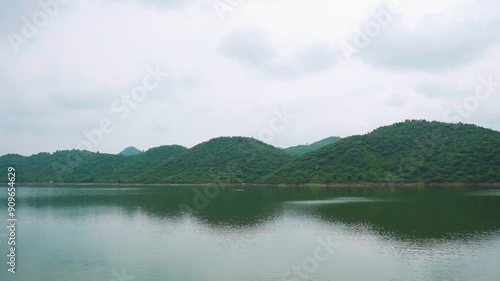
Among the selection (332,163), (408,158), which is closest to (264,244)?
(332,163)

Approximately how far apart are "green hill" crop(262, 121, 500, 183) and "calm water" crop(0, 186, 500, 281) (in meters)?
43.3

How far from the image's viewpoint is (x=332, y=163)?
Result: 353ft

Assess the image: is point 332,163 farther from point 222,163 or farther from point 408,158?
point 222,163

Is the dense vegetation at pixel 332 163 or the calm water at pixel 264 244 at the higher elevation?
the dense vegetation at pixel 332 163

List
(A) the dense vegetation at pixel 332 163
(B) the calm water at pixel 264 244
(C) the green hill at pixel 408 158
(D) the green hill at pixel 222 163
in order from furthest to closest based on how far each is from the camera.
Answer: (D) the green hill at pixel 222 163 → (A) the dense vegetation at pixel 332 163 → (C) the green hill at pixel 408 158 → (B) the calm water at pixel 264 244

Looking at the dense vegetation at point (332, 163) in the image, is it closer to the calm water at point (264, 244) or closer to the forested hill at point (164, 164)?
the forested hill at point (164, 164)

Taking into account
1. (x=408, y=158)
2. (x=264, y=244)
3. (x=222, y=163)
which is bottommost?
(x=264, y=244)

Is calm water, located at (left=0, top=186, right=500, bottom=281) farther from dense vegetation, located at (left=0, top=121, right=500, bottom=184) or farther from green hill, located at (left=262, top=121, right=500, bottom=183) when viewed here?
dense vegetation, located at (left=0, top=121, right=500, bottom=184)

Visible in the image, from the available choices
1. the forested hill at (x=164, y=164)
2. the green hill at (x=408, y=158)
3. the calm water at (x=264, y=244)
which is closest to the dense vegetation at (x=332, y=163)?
the green hill at (x=408, y=158)

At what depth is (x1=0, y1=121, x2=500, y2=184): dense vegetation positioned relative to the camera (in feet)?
303

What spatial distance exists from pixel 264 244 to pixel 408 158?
8152 cm

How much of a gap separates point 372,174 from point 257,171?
3941cm

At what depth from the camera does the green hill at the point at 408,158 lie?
293ft

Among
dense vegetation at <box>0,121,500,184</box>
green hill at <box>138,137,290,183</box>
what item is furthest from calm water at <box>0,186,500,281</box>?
green hill at <box>138,137,290,183</box>
